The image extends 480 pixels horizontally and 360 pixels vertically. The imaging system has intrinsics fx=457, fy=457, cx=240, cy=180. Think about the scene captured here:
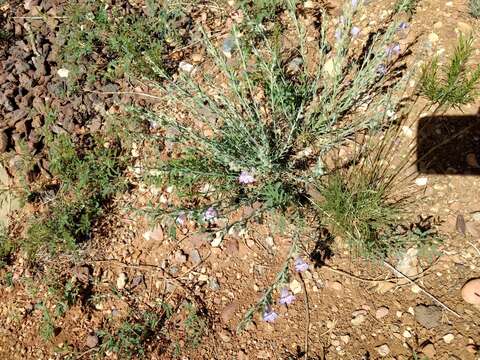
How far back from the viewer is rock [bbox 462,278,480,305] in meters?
2.52

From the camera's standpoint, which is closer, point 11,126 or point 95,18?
point 11,126

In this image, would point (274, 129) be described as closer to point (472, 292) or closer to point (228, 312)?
point (228, 312)

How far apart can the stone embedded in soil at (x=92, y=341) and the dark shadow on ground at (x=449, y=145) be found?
7.41 ft

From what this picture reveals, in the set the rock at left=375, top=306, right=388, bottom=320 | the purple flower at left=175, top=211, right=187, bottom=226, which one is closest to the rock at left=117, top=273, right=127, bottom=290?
the purple flower at left=175, top=211, right=187, bottom=226

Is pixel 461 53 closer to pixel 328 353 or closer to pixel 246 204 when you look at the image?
pixel 246 204

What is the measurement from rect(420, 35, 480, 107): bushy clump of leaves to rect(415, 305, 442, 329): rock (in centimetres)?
125

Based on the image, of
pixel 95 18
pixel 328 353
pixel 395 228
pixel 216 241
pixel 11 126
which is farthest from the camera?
pixel 95 18

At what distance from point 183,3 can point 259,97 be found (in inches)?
47.0

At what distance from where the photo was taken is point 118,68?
11.9 feet

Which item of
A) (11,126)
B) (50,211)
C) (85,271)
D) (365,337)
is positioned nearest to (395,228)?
(365,337)

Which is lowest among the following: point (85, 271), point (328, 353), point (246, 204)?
point (85, 271)

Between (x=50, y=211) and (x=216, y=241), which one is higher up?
(x=216, y=241)

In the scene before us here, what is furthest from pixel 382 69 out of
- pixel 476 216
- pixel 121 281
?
pixel 121 281

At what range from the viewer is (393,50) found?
3.17 metres
